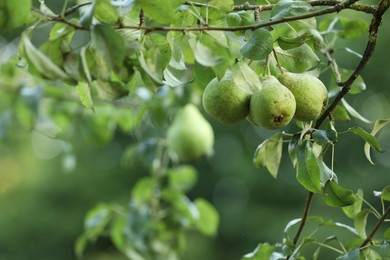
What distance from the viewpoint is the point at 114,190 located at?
5895 mm

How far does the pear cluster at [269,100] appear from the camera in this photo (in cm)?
76

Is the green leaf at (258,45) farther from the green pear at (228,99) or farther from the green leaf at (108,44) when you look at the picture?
the green leaf at (108,44)

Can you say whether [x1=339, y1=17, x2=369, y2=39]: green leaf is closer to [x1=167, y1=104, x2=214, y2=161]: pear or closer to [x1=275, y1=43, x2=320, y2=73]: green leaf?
[x1=275, y1=43, x2=320, y2=73]: green leaf

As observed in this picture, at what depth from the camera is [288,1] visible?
775 millimetres

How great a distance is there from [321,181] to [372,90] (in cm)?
433

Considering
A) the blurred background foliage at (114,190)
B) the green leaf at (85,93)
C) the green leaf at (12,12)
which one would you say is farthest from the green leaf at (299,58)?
the blurred background foliage at (114,190)

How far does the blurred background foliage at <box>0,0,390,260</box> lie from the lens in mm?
5371

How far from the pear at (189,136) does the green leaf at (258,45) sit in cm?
87

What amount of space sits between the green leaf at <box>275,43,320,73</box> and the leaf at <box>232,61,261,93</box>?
15 cm

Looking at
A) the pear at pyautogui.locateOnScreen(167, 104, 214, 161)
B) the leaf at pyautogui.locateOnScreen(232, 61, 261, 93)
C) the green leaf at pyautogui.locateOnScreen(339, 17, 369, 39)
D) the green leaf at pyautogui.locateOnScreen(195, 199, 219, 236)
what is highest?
the leaf at pyautogui.locateOnScreen(232, 61, 261, 93)

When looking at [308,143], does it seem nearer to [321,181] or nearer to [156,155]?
[321,181]

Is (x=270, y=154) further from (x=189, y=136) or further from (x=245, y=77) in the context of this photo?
(x=189, y=136)

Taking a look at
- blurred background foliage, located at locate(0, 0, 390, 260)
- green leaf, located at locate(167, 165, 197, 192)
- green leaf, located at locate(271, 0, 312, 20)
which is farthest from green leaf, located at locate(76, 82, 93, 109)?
blurred background foliage, located at locate(0, 0, 390, 260)

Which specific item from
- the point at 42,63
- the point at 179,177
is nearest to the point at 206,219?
the point at 179,177
